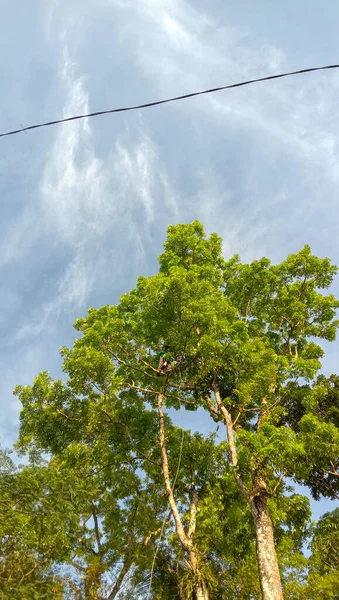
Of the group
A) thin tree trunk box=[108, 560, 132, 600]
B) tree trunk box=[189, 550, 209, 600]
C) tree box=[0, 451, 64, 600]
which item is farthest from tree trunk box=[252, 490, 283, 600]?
thin tree trunk box=[108, 560, 132, 600]

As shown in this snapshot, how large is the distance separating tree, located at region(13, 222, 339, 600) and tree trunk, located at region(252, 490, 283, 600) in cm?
2

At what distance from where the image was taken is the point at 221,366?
38.5ft

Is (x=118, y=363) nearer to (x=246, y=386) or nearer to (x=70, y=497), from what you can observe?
(x=246, y=386)

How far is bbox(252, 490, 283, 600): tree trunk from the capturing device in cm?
811

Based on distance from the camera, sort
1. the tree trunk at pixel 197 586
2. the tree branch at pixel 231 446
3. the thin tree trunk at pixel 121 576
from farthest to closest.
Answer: the thin tree trunk at pixel 121 576
the tree trunk at pixel 197 586
the tree branch at pixel 231 446

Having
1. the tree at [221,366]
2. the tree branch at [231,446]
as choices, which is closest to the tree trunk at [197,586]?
the tree at [221,366]

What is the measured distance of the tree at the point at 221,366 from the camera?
32.2 feet

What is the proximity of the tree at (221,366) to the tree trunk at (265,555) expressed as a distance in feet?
0.07

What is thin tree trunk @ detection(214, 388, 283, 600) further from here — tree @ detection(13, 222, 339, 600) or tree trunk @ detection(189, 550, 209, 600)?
tree trunk @ detection(189, 550, 209, 600)

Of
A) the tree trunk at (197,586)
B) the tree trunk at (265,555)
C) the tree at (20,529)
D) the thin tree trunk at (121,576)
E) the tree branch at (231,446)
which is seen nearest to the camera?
the tree at (20,529)

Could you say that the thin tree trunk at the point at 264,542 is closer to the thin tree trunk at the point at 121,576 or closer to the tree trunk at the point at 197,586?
the tree trunk at the point at 197,586

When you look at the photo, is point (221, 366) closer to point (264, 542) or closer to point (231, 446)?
point (231, 446)

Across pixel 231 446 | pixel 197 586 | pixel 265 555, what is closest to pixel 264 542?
pixel 265 555

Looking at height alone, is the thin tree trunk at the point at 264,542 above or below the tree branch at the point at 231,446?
below
